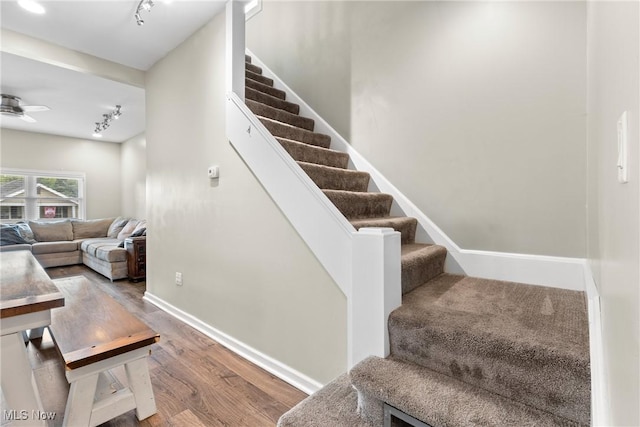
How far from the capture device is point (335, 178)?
2223 mm

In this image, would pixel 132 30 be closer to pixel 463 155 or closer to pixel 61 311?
pixel 61 311

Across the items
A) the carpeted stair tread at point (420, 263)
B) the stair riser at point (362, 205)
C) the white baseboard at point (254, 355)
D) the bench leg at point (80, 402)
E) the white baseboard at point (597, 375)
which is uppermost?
the stair riser at point (362, 205)

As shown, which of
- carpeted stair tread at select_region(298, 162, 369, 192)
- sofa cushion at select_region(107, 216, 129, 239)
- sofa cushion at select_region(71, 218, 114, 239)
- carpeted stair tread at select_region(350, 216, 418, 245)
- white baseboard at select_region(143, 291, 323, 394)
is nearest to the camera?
white baseboard at select_region(143, 291, 323, 394)

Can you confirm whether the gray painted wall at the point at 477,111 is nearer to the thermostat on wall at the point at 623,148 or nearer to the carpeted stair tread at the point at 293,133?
the carpeted stair tread at the point at 293,133

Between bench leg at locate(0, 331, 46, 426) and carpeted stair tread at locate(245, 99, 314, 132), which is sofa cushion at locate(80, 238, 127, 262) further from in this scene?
bench leg at locate(0, 331, 46, 426)

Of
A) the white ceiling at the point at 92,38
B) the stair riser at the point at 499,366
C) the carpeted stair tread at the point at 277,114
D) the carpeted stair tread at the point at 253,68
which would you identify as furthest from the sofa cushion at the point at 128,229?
the stair riser at the point at 499,366

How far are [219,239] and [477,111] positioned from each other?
2044mm

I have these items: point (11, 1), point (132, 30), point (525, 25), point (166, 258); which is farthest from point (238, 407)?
point (11, 1)

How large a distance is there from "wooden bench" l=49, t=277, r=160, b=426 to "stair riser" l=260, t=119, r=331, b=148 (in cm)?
157

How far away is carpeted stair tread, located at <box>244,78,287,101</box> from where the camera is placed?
301 centimetres

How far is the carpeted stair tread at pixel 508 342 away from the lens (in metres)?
0.96

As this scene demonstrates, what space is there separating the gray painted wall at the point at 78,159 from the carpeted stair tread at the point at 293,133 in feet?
20.9

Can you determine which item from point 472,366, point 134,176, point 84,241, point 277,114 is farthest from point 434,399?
point 134,176

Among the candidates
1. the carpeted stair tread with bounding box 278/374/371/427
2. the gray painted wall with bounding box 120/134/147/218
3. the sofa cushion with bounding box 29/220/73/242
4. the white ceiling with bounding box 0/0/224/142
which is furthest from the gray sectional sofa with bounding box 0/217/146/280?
the carpeted stair tread with bounding box 278/374/371/427
